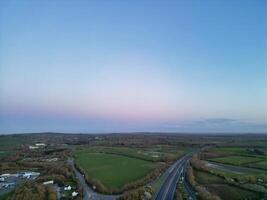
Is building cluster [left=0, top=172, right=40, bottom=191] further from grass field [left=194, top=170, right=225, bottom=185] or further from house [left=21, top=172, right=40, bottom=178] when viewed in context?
grass field [left=194, top=170, right=225, bottom=185]

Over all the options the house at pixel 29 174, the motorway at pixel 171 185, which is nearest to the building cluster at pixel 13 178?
the house at pixel 29 174

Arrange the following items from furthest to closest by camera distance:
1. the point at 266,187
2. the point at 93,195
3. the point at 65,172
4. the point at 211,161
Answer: the point at 211,161 < the point at 65,172 < the point at 266,187 < the point at 93,195

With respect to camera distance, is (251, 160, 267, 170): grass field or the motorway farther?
(251, 160, 267, 170): grass field

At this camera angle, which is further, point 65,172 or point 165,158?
point 165,158

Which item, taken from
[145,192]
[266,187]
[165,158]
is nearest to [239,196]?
[266,187]

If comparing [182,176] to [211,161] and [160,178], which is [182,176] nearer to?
[160,178]

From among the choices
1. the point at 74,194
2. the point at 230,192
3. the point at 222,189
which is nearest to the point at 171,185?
the point at 222,189

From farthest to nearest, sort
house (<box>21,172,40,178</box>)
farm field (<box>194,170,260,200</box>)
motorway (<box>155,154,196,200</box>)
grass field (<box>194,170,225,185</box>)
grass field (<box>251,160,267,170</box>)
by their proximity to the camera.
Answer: grass field (<box>251,160,267,170</box>), house (<box>21,172,40,178</box>), grass field (<box>194,170,225,185</box>), farm field (<box>194,170,260,200</box>), motorway (<box>155,154,196,200</box>)

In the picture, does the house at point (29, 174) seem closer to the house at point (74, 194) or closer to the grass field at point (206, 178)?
A: the house at point (74, 194)

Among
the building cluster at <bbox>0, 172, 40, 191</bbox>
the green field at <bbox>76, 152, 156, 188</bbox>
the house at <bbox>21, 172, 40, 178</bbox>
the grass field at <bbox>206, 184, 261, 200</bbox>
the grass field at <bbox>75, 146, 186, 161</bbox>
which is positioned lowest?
the grass field at <bbox>206, 184, 261, 200</bbox>

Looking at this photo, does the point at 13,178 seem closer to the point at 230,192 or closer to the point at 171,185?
the point at 171,185

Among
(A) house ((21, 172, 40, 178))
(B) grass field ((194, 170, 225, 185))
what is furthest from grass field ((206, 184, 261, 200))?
(A) house ((21, 172, 40, 178))
